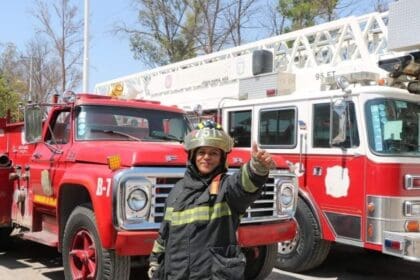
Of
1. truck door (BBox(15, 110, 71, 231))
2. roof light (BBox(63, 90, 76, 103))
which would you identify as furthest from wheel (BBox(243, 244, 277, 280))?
roof light (BBox(63, 90, 76, 103))

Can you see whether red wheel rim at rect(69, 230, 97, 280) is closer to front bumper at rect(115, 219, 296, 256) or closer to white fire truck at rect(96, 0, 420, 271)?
front bumper at rect(115, 219, 296, 256)

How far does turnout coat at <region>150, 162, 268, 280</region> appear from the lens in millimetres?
2918

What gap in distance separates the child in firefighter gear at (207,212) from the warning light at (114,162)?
1.66 metres

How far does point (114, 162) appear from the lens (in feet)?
15.5

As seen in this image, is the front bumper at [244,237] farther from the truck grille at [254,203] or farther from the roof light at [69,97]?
the roof light at [69,97]

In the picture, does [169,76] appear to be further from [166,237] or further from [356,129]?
[166,237]

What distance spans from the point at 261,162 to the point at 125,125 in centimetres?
358

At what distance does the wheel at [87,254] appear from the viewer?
471 cm

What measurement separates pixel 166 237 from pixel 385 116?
3868 millimetres

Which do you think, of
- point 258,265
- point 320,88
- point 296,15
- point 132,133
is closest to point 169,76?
point 320,88

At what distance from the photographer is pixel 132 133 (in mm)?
6137

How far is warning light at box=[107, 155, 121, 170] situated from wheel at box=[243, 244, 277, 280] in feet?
5.48

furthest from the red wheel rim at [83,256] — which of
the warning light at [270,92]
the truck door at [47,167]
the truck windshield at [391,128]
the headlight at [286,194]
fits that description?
the warning light at [270,92]

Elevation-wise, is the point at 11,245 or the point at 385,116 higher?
the point at 385,116
